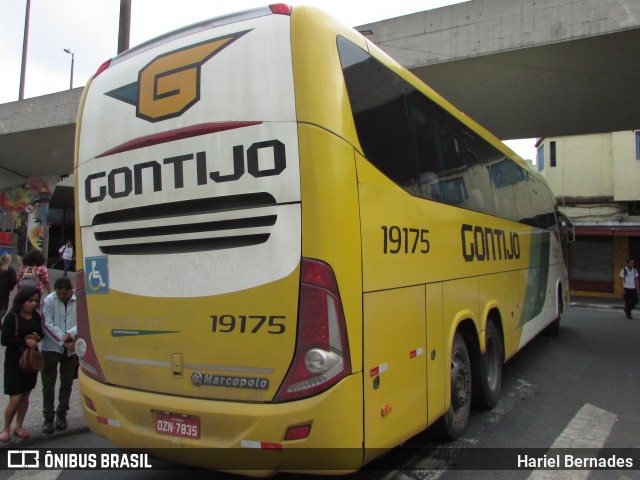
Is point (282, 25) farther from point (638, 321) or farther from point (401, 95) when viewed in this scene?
point (638, 321)

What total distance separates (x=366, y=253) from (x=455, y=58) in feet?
23.8

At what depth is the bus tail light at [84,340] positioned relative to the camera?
3.70 metres

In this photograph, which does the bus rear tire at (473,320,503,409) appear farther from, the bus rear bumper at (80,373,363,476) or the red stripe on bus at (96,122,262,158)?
the red stripe on bus at (96,122,262,158)

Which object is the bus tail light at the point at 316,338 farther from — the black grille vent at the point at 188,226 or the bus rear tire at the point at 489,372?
the bus rear tire at the point at 489,372

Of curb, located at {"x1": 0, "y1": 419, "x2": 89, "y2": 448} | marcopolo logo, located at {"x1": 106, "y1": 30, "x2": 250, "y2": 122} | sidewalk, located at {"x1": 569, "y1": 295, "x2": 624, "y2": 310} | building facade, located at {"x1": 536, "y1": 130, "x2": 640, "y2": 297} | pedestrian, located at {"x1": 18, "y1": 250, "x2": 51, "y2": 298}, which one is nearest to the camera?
marcopolo logo, located at {"x1": 106, "y1": 30, "x2": 250, "y2": 122}

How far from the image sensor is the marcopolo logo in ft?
10.8

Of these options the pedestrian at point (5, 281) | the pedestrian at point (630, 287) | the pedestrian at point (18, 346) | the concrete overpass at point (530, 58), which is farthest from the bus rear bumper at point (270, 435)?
the pedestrian at point (630, 287)

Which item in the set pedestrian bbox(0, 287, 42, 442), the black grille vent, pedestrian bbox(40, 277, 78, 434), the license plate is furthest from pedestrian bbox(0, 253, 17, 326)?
the license plate

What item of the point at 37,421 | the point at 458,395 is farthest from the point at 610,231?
the point at 37,421

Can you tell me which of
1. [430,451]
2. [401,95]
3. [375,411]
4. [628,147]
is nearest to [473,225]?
[401,95]

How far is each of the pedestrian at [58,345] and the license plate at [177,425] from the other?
7.48 ft

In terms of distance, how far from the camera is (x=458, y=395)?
4.70m

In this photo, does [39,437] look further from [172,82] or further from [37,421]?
[172,82]

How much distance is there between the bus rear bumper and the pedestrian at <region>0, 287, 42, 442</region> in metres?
2.17
